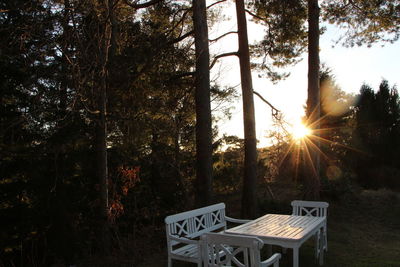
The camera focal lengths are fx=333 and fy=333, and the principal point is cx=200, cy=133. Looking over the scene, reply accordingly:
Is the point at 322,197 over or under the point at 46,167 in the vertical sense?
under

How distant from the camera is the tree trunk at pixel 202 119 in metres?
7.05

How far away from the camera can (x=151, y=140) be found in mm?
8898

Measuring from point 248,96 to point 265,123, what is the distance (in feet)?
4.15

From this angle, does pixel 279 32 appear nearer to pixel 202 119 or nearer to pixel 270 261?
pixel 202 119

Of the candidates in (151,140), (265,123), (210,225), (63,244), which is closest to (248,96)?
(265,123)

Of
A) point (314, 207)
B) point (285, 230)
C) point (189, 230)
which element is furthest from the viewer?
point (314, 207)

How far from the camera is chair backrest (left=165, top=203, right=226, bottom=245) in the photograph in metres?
4.23

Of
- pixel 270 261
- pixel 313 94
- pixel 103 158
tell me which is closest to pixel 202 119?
pixel 103 158

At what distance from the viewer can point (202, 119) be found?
7.11 m

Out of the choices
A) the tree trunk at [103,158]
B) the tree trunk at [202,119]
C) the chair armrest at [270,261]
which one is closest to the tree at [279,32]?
the tree trunk at [202,119]

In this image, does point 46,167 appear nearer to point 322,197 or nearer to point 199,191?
point 199,191

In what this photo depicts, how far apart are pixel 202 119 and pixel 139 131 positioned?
1388 mm

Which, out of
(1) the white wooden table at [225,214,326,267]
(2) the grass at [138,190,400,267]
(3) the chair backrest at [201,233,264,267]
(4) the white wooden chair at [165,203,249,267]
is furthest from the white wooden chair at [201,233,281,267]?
(2) the grass at [138,190,400,267]

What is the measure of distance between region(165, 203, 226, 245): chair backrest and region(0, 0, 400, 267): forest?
1.00 meters
